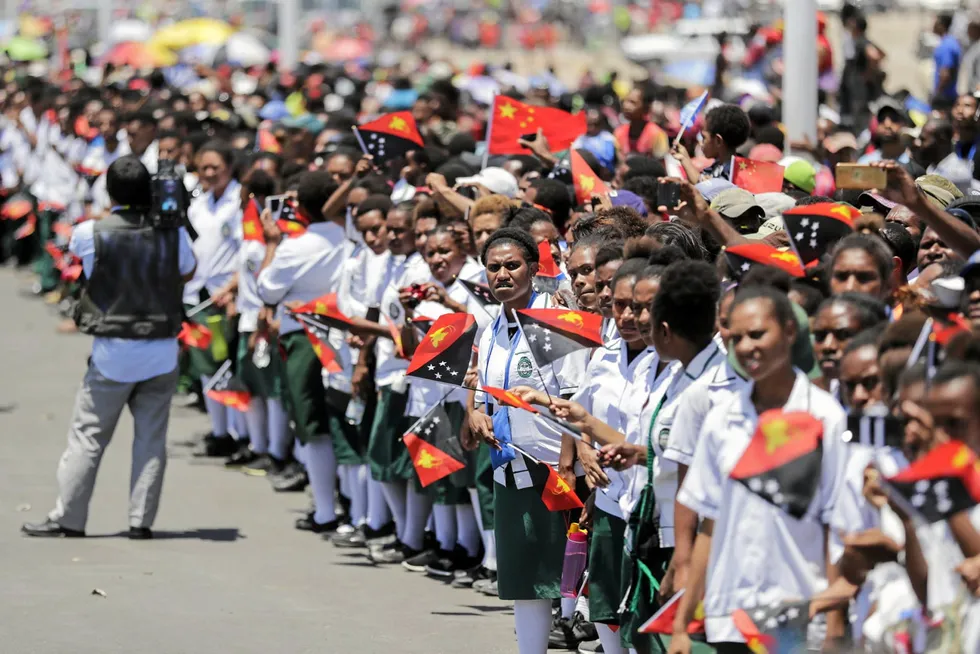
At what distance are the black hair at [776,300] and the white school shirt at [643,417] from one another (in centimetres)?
72

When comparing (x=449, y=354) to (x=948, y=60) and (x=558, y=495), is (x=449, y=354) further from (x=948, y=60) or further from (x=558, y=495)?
(x=948, y=60)

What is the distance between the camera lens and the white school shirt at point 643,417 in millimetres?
5684

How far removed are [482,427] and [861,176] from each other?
7.44 feet

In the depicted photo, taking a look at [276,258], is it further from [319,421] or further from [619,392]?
[619,392]

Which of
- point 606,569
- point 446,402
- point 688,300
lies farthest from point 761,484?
point 446,402

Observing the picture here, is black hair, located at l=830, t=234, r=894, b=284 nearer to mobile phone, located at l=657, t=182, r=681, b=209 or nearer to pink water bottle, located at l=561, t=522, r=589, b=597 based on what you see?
mobile phone, located at l=657, t=182, r=681, b=209

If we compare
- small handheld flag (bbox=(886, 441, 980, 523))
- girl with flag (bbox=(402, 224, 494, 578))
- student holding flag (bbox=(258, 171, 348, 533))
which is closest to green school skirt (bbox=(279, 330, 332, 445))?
student holding flag (bbox=(258, 171, 348, 533))

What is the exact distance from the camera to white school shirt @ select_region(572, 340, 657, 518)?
5984mm

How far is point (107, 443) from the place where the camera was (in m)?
9.88

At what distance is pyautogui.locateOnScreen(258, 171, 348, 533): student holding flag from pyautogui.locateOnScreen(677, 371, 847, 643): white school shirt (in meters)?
5.64

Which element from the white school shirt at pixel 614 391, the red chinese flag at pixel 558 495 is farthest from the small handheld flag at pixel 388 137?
the white school shirt at pixel 614 391

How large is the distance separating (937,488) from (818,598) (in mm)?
630

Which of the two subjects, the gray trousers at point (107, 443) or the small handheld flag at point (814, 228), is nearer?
the small handheld flag at point (814, 228)

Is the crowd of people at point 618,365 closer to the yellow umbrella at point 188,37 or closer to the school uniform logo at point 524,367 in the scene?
the school uniform logo at point 524,367
